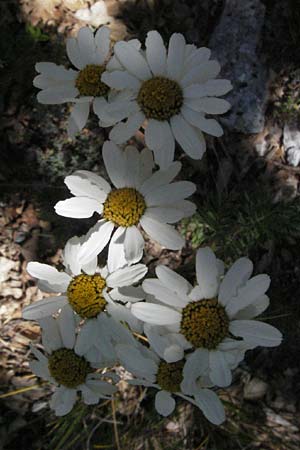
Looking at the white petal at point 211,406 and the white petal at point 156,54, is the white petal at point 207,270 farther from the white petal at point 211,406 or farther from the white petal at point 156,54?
the white petal at point 156,54

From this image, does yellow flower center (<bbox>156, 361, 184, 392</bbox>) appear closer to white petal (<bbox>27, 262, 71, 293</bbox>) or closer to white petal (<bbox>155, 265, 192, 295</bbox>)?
white petal (<bbox>155, 265, 192, 295</bbox>)

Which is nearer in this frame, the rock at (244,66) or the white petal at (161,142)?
the white petal at (161,142)

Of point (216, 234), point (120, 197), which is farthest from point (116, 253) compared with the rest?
point (216, 234)

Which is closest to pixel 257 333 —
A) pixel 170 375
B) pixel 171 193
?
pixel 170 375

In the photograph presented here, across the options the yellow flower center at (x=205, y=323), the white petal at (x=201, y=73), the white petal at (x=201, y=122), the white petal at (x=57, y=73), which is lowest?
the yellow flower center at (x=205, y=323)

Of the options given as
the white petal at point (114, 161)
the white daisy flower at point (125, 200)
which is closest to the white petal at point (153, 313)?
the white daisy flower at point (125, 200)

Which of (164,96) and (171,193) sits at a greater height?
(164,96)

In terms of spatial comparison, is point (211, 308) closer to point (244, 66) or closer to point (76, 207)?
point (76, 207)
